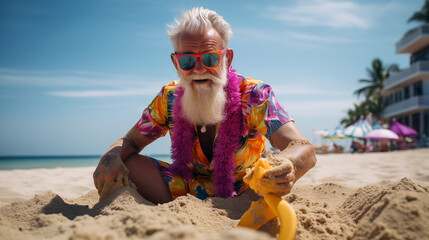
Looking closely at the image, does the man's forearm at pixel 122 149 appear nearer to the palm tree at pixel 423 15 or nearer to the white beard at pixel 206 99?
the white beard at pixel 206 99

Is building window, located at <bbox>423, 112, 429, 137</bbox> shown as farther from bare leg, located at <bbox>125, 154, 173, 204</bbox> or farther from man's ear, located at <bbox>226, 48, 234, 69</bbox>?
bare leg, located at <bbox>125, 154, 173, 204</bbox>

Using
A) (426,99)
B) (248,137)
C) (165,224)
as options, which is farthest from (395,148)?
(165,224)

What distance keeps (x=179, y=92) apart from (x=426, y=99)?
85.3 feet

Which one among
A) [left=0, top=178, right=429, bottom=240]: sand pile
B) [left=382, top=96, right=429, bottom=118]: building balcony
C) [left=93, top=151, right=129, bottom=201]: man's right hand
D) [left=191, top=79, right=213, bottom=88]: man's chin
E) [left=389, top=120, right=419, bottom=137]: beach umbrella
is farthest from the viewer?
[left=382, top=96, right=429, bottom=118]: building balcony

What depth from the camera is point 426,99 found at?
22.8 metres

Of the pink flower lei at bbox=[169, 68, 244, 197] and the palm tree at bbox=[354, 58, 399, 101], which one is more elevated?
the palm tree at bbox=[354, 58, 399, 101]

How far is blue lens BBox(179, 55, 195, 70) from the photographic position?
243 centimetres

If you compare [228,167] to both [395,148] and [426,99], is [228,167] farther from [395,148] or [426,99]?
[426,99]

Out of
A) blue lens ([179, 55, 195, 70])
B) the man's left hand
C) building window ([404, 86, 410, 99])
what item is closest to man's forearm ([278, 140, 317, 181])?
the man's left hand

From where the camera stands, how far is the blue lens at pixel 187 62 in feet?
7.96

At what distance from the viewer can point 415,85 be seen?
82.6 feet

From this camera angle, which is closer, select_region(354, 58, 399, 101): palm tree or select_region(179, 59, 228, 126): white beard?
select_region(179, 59, 228, 126): white beard

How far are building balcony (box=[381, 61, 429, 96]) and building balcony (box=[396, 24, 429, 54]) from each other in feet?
6.07

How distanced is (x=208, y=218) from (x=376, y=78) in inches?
1491
